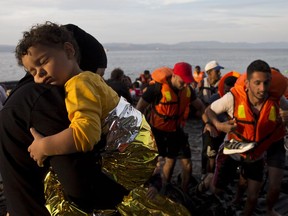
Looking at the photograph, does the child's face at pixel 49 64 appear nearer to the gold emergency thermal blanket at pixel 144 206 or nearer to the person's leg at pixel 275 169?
the gold emergency thermal blanket at pixel 144 206

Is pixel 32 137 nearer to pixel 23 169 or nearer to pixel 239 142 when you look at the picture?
pixel 23 169

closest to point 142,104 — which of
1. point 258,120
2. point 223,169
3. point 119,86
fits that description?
point 119,86

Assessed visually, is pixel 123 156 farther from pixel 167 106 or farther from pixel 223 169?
pixel 167 106

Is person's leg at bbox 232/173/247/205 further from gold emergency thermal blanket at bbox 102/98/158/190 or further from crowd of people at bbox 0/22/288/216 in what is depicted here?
gold emergency thermal blanket at bbox 102/98/158/190

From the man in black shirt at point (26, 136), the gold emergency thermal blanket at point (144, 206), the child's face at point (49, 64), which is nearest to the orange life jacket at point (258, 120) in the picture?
the gold emergency thermal blanket at point (144, 206)

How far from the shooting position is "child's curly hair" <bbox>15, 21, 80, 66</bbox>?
1.33 m

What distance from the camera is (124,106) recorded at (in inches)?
64.6

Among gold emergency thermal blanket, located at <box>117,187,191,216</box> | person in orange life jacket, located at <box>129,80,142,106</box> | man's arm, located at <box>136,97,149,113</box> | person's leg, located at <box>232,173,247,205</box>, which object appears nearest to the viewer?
gold emergency thermal blanket, located at <box>117,187,191,216</box>

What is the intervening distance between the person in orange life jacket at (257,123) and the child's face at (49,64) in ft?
9.27

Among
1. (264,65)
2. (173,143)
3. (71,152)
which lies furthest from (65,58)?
(173,143)

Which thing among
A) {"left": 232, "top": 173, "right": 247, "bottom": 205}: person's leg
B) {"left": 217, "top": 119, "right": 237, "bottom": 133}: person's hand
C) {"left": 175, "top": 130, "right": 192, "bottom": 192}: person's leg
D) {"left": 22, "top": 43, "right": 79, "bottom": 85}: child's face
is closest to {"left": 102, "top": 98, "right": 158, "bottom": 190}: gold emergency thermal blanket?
{"left": 22, "top": 43, "right": 79, "bottom": 85}: child's face

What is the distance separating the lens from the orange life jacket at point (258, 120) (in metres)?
4.11

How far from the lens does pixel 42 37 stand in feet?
4.35

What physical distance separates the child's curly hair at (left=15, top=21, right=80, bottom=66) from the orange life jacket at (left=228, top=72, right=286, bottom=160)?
121 inches
